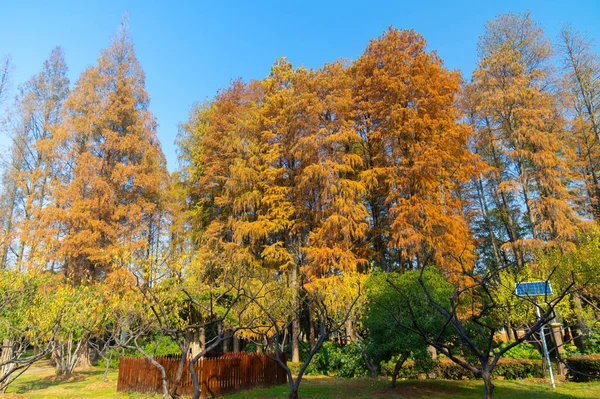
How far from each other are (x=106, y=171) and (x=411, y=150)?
55.1 feet

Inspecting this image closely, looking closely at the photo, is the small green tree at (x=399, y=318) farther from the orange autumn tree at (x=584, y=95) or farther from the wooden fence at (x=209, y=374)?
the orange autumn tree at (x=584, y=95)

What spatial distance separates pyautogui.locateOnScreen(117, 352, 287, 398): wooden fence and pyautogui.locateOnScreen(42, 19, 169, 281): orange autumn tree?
6787 millimetres

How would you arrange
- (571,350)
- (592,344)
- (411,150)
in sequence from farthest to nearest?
1. (411,150)
2. (571,350)
3. (592,344)

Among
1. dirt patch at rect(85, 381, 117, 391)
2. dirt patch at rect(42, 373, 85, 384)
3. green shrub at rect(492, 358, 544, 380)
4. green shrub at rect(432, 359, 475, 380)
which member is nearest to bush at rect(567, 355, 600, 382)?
green shrub at rect(492, 358, 544, 380)

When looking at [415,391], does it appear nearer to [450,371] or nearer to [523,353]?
[450,371]

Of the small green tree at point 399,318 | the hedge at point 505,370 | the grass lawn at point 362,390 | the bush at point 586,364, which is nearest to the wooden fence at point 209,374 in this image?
the grass lawn at point 362,390

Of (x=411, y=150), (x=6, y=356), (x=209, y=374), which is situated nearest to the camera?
(x=209, y=374)

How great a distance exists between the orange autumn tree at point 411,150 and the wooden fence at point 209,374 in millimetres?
8261

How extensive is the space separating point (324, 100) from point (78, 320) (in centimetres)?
1571

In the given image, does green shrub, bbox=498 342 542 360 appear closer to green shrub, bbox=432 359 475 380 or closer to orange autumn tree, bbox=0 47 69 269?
green shrub, bbox=432 359 475 380

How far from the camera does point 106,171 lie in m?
20.9

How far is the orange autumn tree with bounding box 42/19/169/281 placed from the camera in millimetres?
18703

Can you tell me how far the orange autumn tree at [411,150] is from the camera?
55.6ft

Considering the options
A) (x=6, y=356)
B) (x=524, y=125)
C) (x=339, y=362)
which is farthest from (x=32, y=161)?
(x=524, y=125)
